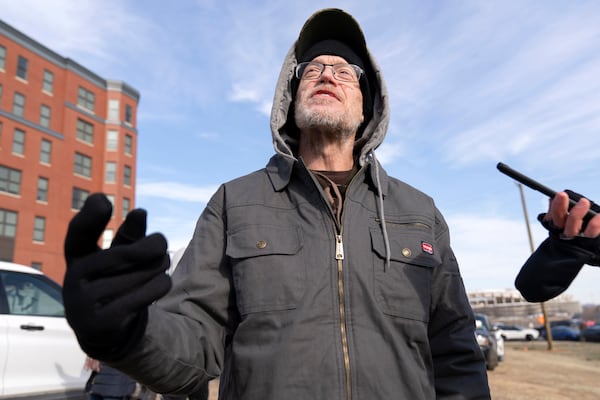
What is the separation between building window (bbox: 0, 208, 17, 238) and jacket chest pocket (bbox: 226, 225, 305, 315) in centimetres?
3313

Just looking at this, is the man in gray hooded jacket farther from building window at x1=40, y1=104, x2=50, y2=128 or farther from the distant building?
the distant building

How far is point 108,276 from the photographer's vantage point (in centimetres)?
113

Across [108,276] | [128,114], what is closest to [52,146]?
[128,114]

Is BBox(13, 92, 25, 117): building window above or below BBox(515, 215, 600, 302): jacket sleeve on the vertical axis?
above

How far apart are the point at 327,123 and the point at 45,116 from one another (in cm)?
3723

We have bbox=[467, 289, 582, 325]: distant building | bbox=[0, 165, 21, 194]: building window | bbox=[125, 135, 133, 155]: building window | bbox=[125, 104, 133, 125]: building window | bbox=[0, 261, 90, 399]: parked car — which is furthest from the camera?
bbox=[467, 289, 582, 325]: distant building

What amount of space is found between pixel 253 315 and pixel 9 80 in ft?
120

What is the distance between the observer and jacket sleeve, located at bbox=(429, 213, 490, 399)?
213 centimetres

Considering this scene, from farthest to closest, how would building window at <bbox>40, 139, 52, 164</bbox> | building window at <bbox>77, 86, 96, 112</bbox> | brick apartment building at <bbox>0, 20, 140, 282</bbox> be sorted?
1. building window at <bbox>77, 86, 96, 112</bbox>
2. building window at <bbox>40, 139, 52, 164</bbox>
3. brick apartment building at <bbox>0, 20, 140, 282</bbox>

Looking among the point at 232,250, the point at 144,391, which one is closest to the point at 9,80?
the point at 144,391

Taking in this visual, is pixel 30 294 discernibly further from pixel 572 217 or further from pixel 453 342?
pixel 572 217

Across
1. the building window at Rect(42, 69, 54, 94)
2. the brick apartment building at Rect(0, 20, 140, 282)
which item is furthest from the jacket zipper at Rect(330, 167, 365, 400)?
the building window at Rect(42, 69, 54, 94)

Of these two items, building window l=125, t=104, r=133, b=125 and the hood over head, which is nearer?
the hood over head

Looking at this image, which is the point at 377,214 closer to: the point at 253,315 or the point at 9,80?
the point at 253,315
